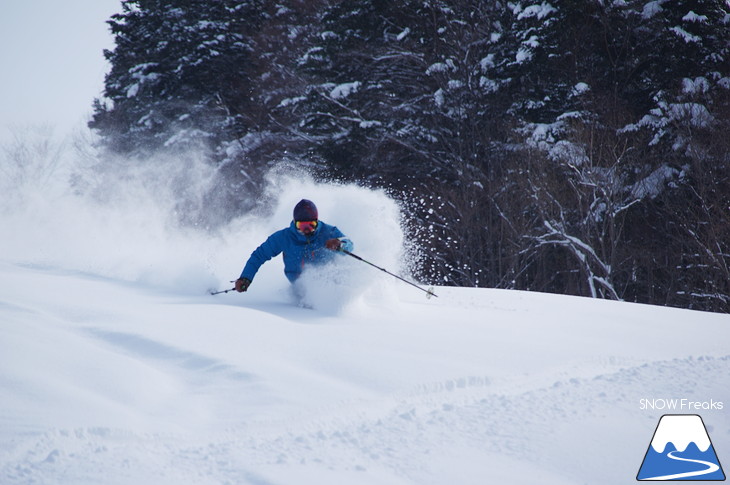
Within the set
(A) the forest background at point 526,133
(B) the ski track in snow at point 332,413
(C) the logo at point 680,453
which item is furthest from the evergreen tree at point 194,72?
(C) the logo at point 680,453

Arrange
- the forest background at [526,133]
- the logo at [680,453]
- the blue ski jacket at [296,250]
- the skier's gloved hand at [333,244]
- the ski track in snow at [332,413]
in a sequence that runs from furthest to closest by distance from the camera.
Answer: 1. the forest background at [526,133]
2. the blue ski jacket at [296,250]
3. the skier's gloved hand at [333,244]
4. the logo at [680,453]
5. the ski track in snow at [332,413]

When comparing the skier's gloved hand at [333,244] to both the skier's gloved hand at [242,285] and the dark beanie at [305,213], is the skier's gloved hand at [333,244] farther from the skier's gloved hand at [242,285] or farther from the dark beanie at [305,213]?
the skier's gloved hand at [242,285]

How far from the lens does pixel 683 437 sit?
349 centimetres

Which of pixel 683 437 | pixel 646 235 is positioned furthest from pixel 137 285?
pixel 646 235

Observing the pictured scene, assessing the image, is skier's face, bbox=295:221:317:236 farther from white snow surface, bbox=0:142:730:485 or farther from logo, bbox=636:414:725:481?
logo, bbox=636:414:725:481

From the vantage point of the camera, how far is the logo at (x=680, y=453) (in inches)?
118

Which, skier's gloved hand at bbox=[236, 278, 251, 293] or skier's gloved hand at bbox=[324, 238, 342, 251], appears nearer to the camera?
skier's gloved hand at bbox=[324, 238, 342, 251]

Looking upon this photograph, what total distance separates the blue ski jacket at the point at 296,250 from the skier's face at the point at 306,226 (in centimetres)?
12

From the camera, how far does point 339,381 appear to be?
159 inches

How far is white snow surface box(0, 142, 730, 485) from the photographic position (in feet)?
9.25

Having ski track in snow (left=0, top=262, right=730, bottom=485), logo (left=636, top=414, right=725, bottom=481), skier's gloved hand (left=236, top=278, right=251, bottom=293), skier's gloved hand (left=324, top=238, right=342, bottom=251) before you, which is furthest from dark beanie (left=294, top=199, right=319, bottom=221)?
logo (left=636, top=414, right=725, bottom=481)

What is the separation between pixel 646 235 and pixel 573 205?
76.6 inches

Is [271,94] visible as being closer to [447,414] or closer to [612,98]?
[612,98]

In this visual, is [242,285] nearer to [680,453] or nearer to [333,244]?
[333,244]
